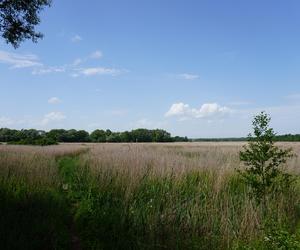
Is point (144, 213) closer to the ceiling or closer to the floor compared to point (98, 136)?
closer to the floor

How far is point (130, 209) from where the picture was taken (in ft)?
24.1

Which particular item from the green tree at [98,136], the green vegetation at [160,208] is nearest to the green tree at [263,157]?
the green vegetation at [160,208]

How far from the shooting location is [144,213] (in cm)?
695

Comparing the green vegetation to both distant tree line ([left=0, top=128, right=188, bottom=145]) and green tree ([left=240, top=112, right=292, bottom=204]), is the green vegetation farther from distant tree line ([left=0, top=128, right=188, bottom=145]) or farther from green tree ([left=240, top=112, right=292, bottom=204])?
distant tree line ([left=0, top=128, right=188, bottom=145])

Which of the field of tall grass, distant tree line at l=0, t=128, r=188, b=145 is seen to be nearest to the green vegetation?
the field of tall grass

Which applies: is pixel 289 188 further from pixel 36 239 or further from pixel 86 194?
pixel 36 239

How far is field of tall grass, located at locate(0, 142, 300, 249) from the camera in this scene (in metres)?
5.70

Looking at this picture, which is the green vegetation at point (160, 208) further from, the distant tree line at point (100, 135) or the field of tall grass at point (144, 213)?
the distant tree line at point (100, 135)

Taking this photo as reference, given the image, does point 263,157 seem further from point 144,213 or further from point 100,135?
point 100,135

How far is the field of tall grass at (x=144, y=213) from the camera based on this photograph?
5.70 meters

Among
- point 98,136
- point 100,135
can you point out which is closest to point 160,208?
point 98,136

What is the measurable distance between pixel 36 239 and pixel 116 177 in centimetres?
443

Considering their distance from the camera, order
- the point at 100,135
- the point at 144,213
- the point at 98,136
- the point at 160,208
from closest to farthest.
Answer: the point at 144,213
the point at 160,208
the point at 98,136
the point at 100,135

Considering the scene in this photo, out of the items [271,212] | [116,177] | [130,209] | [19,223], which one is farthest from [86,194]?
[271,212]
